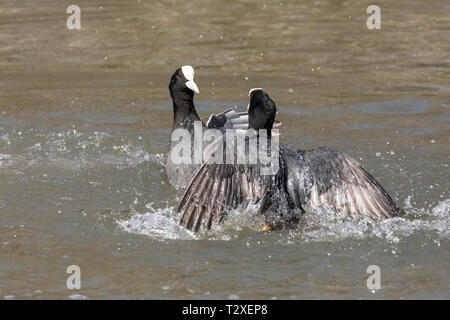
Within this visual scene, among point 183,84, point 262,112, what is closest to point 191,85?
point 183,84

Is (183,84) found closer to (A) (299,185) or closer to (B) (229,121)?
(B) (229,121)

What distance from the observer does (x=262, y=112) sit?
19.0ft

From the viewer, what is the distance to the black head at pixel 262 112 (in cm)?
580

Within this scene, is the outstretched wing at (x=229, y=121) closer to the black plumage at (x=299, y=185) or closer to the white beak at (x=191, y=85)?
the white beak at (x=191, y=85)

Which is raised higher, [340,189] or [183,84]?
[183,84]

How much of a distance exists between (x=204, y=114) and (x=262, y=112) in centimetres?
295

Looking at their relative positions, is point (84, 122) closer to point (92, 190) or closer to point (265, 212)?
point (92, 190)

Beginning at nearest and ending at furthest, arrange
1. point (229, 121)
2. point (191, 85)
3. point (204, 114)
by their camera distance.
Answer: point (191, 85) < point (229, 121) < point (204, 114)

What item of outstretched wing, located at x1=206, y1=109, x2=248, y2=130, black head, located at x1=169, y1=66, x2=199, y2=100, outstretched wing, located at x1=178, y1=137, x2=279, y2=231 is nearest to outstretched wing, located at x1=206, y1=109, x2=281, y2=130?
outstretched wing, located at x1=206, y1=109, x2=248, y2=130

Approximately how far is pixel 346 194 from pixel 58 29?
7.09 metres

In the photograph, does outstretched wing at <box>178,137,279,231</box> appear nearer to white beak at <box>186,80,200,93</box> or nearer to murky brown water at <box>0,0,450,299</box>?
murky brown water at <box>0,0,450,299</box>

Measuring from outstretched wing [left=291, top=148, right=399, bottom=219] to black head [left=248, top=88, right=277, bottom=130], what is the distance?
35 centimetres

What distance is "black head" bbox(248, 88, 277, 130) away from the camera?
5797mm
